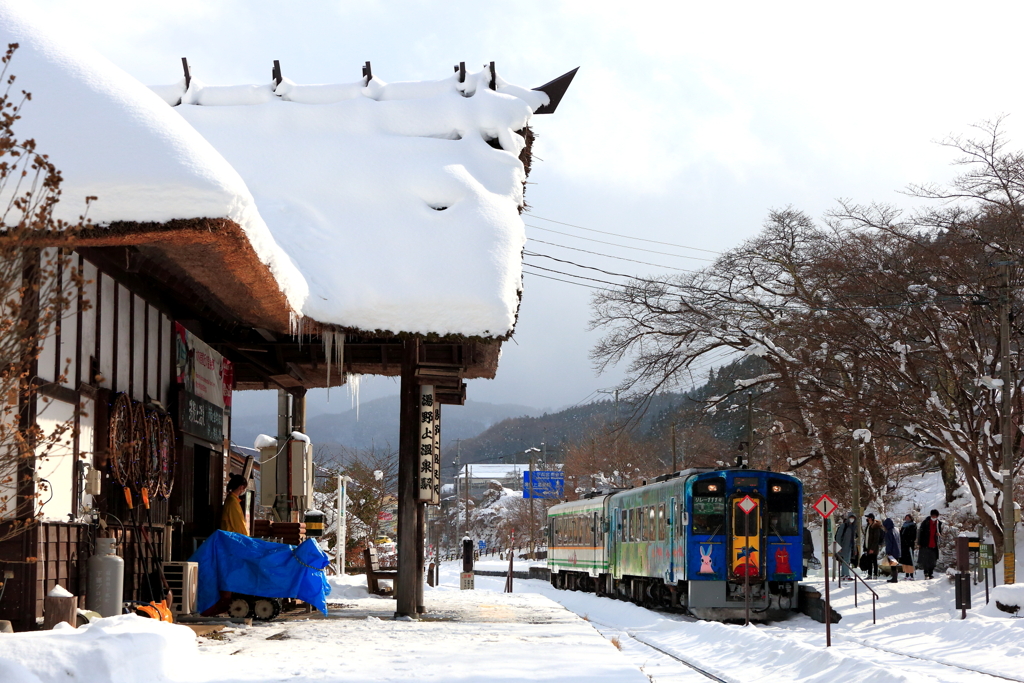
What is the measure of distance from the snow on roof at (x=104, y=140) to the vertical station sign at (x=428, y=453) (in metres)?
6.73

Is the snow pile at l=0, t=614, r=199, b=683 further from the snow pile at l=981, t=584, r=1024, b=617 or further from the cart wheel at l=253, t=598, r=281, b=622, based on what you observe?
the snow pile at l=981, t=584, r=1024, b=617

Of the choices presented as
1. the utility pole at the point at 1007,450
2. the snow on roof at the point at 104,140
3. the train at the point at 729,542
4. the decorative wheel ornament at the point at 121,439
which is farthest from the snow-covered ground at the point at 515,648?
the snow on roof at the point at 104,140

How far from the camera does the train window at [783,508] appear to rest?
20.8m

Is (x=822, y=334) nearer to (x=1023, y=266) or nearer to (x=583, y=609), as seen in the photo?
(x=1023, y=266)

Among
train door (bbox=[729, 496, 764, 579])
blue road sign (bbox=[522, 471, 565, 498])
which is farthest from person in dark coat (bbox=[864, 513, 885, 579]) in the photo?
blue road sign (bbox=[522, 471, 565, 498])

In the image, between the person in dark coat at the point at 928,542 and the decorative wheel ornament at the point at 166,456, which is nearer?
the decorative wheel ornament at the point at 166,456

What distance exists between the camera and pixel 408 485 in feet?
50.6

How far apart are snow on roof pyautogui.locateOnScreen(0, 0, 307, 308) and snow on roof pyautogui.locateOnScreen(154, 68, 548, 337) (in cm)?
445

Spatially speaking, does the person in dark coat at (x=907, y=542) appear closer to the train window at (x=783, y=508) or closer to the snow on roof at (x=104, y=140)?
the train window at (x=783, y=508)

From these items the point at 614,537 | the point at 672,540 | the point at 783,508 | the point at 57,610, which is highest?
the point at 783,508

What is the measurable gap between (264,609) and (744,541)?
997 cm

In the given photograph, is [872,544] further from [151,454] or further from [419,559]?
[151,454]

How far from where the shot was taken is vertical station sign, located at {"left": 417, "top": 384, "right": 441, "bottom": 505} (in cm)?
1547

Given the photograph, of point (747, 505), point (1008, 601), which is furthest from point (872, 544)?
point (747, 505)
